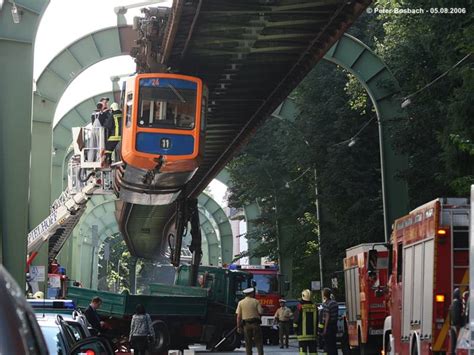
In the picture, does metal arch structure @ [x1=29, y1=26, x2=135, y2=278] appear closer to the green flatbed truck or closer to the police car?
the green flatbed truck

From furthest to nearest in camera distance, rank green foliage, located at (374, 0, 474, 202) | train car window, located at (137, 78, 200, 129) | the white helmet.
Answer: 1. train car window, located at (137, 78, 200, 129)
2. green foliage, located at (374, 0, 474, 202)
3. the white helmet

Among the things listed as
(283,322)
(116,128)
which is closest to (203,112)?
(116,128)

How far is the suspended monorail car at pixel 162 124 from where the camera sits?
27703 mm

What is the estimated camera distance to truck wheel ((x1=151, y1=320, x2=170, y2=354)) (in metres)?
30.6

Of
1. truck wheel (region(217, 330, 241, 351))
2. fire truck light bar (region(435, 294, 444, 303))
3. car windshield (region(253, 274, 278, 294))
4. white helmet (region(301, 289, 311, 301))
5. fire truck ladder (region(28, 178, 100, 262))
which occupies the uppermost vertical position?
fire truck ladder (region(28, 178, 100, 262))

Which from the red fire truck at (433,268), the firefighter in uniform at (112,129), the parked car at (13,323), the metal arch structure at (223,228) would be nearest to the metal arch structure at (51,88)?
the firefighter in uniform at (112,129)

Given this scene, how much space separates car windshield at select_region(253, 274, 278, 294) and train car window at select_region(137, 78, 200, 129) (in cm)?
1821

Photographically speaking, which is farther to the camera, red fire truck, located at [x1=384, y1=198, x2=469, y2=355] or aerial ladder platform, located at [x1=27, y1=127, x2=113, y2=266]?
aerial ladder platform, located at [x1=27, y1=127, x2=113, y2=266]

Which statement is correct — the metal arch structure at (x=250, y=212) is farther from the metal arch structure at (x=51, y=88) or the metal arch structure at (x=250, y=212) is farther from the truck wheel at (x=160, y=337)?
the truck wheel at (x=160, y=337)

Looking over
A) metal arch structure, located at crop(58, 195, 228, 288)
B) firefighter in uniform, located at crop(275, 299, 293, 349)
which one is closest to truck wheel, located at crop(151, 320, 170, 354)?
firefighter in uniform, located at crop(275, 299, 293, 349)

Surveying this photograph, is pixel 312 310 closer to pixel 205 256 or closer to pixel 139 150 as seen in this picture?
pixel 139 150

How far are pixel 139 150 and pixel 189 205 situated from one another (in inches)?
711

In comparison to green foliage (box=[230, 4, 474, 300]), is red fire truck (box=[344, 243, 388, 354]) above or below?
below

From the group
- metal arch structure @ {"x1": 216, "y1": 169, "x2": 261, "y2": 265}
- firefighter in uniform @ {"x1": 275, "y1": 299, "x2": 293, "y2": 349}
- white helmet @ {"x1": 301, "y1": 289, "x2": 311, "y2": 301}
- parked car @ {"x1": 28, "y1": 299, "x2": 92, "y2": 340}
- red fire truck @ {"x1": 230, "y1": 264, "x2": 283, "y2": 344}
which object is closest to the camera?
parked car @ {"x1": 28, "y1": 299, "x2": 92, "y2": 340}
